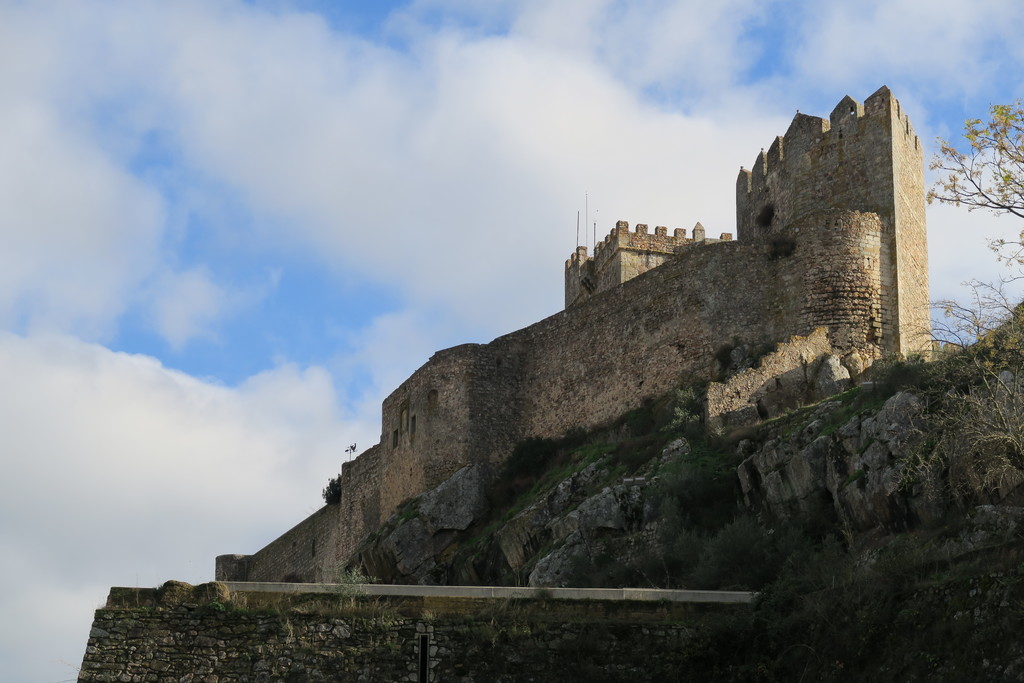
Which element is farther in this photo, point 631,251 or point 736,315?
point 631,251

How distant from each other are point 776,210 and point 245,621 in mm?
22578

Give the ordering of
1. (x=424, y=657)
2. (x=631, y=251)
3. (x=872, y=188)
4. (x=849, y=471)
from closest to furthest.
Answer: (x=424, y=657) → (x=849, y=471) → (x=872, y=188) → (x=631, y=251)

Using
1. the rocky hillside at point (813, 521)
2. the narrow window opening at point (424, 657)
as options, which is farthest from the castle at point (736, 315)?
the narrow window opening at point (424, 657)

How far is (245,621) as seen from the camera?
1853 centimetres

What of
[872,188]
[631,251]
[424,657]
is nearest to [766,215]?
[872,188]

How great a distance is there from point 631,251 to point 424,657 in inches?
1219

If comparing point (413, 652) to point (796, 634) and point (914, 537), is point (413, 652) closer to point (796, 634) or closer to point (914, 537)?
point (796, 634)

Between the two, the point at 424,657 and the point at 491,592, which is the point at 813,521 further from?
the point at 424,657

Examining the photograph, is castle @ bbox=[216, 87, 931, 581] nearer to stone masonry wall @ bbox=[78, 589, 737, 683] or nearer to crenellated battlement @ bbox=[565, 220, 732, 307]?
crenellated battlement @ bbox=[565, 220, 732, 307]

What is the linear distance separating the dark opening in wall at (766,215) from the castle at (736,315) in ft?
0.12

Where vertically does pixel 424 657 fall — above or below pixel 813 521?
below

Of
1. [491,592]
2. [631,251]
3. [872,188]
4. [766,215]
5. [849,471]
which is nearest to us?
[491,592]

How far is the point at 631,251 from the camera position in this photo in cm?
4803

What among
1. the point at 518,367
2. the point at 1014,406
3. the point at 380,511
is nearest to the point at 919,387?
the point at 1014,406
